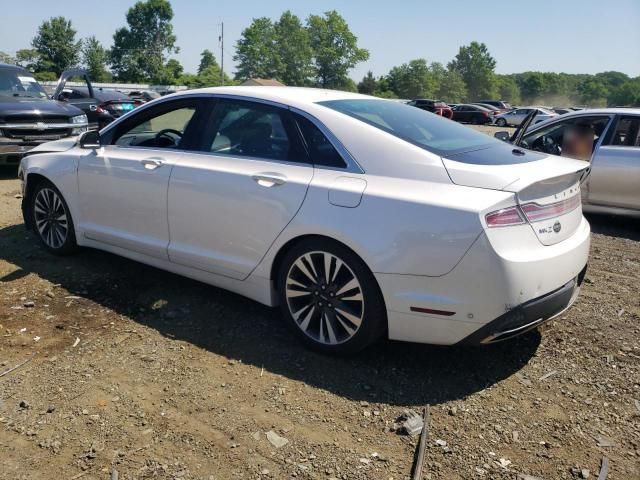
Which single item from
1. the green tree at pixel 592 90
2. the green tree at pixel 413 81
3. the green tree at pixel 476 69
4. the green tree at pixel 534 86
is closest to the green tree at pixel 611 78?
the green tree at pixel 592 90

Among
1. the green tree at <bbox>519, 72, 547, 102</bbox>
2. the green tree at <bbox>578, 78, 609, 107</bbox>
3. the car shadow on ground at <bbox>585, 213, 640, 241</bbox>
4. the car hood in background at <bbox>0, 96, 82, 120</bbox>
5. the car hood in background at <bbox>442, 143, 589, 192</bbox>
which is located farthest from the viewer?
the green tree at <bbox>519, 72, 547, 102</bbox>

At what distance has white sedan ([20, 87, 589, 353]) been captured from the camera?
2.91 m

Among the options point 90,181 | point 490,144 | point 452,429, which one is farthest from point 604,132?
point 90,181

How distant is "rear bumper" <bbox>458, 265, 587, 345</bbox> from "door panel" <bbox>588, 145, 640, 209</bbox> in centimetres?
405

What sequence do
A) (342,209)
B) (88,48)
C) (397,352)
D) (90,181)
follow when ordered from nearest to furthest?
(342,209) → (397,352) → (90,181) → (88,48)

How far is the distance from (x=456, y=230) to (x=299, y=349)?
1.31 m

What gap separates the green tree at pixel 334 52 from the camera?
11362 centimetres

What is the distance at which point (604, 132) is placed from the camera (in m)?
6.80

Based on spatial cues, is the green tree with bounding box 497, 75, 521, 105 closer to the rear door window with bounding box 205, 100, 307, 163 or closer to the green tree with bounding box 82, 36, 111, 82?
the green tree with bounding box 82, 36, 111, 82

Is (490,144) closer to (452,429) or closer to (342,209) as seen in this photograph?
(342,209)

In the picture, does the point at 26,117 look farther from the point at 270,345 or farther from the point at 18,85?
the point at 270,345

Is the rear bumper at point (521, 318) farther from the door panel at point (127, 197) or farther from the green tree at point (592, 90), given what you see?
the green tree at point (592, 90)

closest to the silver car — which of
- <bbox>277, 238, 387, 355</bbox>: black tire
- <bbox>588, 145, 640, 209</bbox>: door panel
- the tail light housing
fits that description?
<bbox>588, 145, 640, 209</bbox>: door panel

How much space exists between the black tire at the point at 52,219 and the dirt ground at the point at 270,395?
0.67 meters
